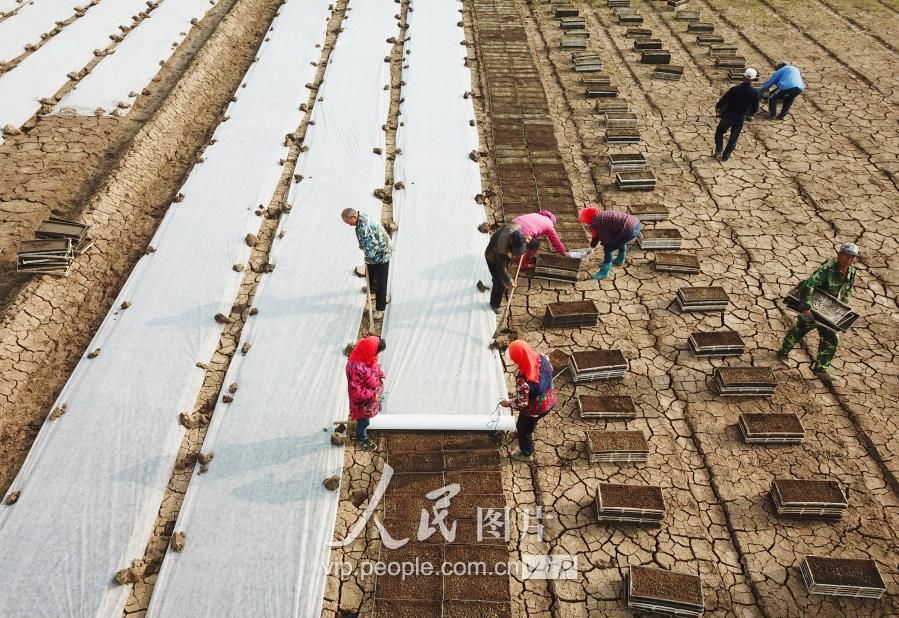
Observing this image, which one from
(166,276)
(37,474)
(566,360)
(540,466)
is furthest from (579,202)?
(37,474)

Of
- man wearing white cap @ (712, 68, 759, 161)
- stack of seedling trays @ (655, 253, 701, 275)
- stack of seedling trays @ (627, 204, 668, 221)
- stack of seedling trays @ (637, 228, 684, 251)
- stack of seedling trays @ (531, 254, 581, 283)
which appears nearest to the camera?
stack of seedling trays @ (531, 254, 581, 283)

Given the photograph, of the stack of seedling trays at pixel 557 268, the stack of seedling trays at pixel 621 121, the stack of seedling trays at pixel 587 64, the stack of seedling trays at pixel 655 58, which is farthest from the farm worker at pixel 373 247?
the stack of seedling trays at pixel 655 58

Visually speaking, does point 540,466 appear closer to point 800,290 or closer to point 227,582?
point 227,582

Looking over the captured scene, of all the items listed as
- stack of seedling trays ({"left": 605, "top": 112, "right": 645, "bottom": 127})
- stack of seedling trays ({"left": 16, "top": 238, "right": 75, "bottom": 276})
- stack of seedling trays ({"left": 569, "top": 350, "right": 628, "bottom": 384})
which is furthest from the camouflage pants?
stack of seedling trays ({"left": 16, "top": 238, "right": 75, "bottom": 276})

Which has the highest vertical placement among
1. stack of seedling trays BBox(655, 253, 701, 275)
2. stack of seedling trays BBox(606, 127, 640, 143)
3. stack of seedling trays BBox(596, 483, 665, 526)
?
stack of seedling trays BBox(606, 127, 640, 143)

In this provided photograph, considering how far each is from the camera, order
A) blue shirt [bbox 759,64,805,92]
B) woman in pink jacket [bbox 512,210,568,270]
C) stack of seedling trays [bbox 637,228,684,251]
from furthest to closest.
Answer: blue shirt [bbox 759,64,805,92] < stack of seedling trays [bbox 637,228,684,251] < woman in pink jacket [bbox 512,210,568,270]

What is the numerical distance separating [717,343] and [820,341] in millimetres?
1072

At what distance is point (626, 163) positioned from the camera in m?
8.63

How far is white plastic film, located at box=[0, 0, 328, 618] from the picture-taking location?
4.23 meters

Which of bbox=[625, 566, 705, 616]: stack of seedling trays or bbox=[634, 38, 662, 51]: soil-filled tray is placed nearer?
bbox=[625, 566, 705, 616]: stack of seedling trays

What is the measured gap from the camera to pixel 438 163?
8.55m

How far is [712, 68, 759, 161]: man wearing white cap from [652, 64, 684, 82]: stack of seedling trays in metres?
2.86

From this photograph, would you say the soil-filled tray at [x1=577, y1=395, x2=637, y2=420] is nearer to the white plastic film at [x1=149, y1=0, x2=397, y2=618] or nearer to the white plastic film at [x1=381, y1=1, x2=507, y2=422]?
the white plastic film at [x1=381, y1=1, x2=507, y2=422]

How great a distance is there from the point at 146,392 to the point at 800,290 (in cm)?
706
